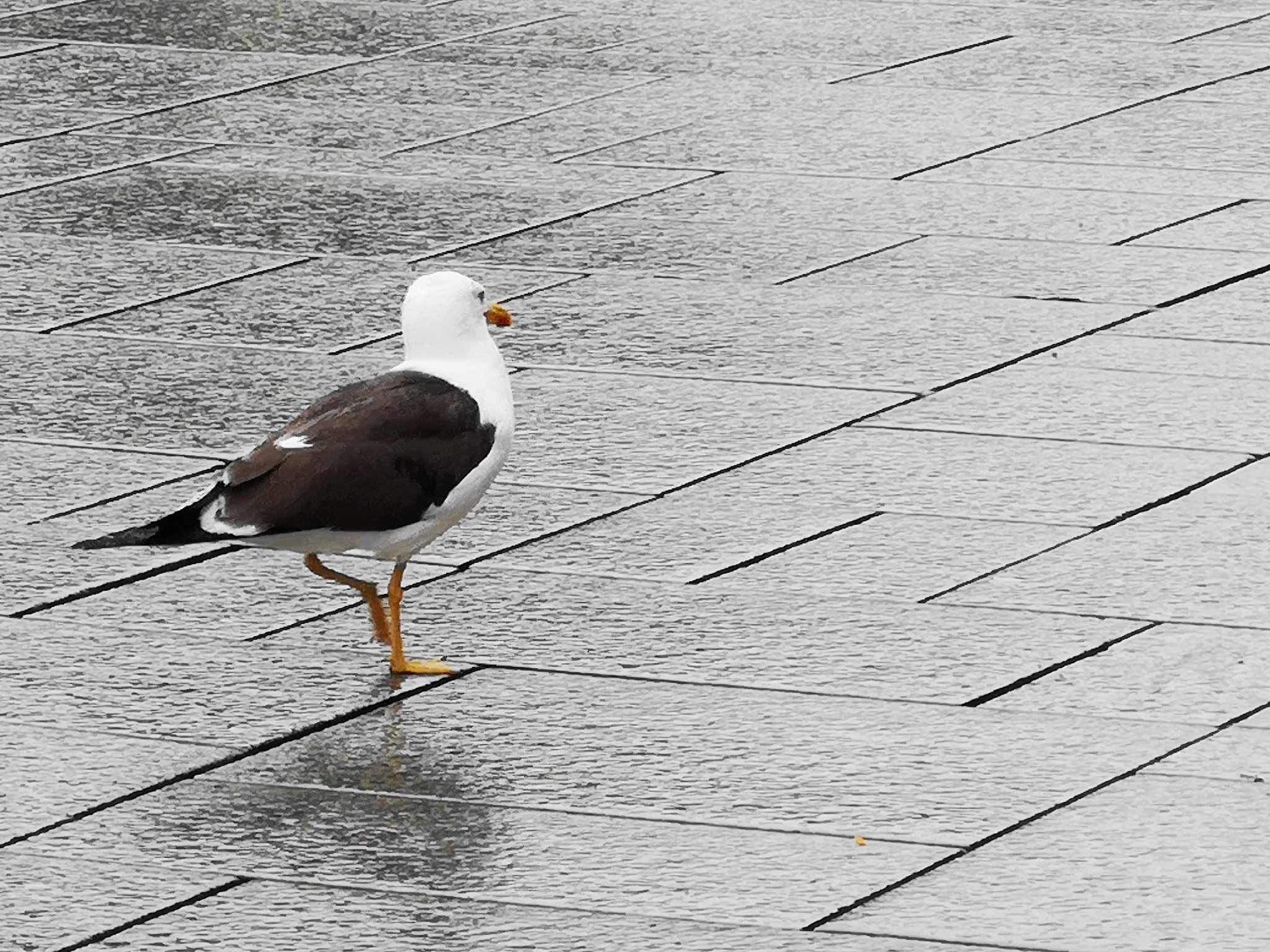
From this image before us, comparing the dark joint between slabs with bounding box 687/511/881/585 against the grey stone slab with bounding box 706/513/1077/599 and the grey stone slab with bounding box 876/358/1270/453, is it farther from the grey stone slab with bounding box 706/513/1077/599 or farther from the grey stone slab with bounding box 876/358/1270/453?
the grey stone slab with bounding box 876/358/1270/453

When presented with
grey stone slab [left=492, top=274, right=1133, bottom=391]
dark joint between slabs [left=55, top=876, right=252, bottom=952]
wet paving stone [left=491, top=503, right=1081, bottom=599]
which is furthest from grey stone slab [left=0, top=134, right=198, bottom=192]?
dark joint between slabs [left=55, top=876, right=252, bottom=952]

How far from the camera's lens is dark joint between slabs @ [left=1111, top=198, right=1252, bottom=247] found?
9938mm

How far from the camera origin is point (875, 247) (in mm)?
9938

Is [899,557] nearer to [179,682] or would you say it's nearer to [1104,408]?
[1104,408]

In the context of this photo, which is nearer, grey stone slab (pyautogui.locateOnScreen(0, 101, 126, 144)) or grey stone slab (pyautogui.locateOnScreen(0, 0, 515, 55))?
grey stone slab (pyautogui.locateOnScreen(0, 101, 126, 144))

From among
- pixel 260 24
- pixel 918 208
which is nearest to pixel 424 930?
pixel 918 208

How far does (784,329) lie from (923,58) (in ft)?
14.8

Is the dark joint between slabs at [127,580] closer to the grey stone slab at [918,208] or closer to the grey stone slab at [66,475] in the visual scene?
the grey stone slab at [66,475]

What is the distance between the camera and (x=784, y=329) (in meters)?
8.99

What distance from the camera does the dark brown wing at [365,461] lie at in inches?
233

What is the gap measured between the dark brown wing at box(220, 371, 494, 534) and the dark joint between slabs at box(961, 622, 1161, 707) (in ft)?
3.95

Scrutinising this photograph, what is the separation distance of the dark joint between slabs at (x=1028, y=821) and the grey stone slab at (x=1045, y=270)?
3.52m

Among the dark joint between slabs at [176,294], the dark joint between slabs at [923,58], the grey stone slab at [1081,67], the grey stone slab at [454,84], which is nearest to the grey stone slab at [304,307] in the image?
the dark joint between slabs at [176,294]

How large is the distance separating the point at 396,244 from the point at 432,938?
5.35 meters
